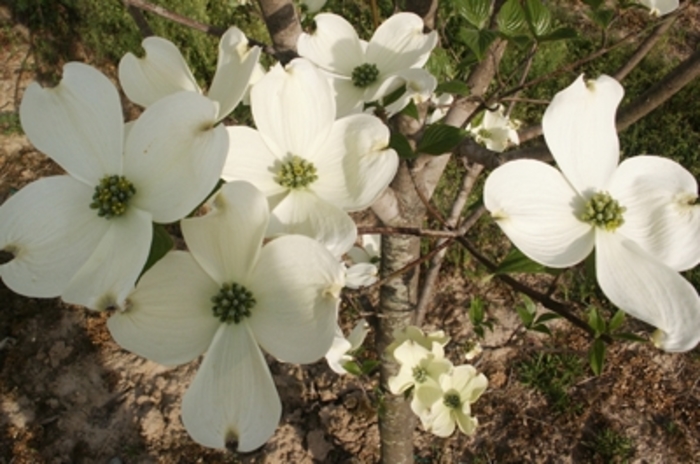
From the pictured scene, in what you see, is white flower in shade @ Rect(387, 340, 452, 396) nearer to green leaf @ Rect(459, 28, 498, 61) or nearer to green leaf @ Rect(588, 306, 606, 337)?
green leaf @ Rect(588, 306, 606, 337)

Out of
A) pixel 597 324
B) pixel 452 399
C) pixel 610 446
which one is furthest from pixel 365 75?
pixel 610 446

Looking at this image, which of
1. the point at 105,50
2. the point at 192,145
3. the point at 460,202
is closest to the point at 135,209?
the point at 192,145

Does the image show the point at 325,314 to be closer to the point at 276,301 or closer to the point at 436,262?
the point at 276,301

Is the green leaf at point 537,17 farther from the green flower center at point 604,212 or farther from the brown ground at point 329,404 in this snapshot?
the brown ground at point 329,404

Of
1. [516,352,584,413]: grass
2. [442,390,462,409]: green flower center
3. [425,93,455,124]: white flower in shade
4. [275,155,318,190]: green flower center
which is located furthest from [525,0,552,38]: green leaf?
[516,352,584,413]: grass

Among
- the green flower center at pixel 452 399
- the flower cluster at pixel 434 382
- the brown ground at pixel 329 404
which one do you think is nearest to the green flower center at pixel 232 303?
the flower cluster at pixel 434 382

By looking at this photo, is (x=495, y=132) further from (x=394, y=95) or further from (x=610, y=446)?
(x=610, y=446)
